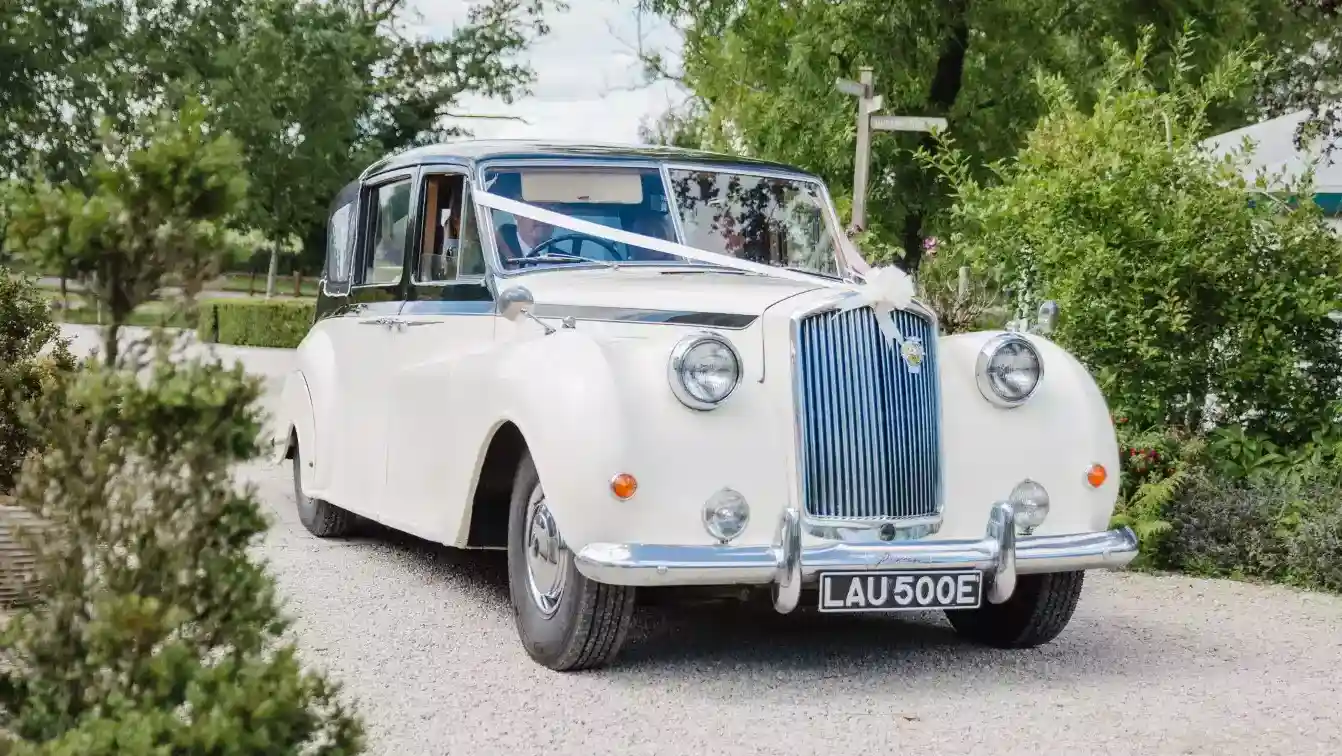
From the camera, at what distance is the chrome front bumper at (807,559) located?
4859 mm

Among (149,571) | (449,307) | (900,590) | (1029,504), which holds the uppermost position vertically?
(449,307)

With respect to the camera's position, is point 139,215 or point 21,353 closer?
point 139,215

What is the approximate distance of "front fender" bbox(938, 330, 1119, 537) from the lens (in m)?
5.46

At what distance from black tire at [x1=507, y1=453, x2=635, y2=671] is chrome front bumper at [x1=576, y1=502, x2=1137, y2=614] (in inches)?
11.3

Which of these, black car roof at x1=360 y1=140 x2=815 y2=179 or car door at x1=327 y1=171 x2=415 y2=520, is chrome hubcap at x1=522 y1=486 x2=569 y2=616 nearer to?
car door at x1=327 y1=171 x2=415 y2=520

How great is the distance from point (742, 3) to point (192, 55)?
17.3m

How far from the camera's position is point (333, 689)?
10.1 feet

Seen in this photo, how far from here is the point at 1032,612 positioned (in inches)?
233

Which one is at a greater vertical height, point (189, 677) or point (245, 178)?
point (245, 178)

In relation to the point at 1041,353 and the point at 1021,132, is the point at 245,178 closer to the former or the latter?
the point at 1041,353

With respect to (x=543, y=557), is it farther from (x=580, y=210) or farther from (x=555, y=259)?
(x=580, y=210)

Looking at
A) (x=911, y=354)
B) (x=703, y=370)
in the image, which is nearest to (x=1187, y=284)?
(x=911, y=354)

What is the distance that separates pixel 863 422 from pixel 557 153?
6.65ft

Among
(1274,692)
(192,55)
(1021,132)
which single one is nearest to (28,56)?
(192,55)
